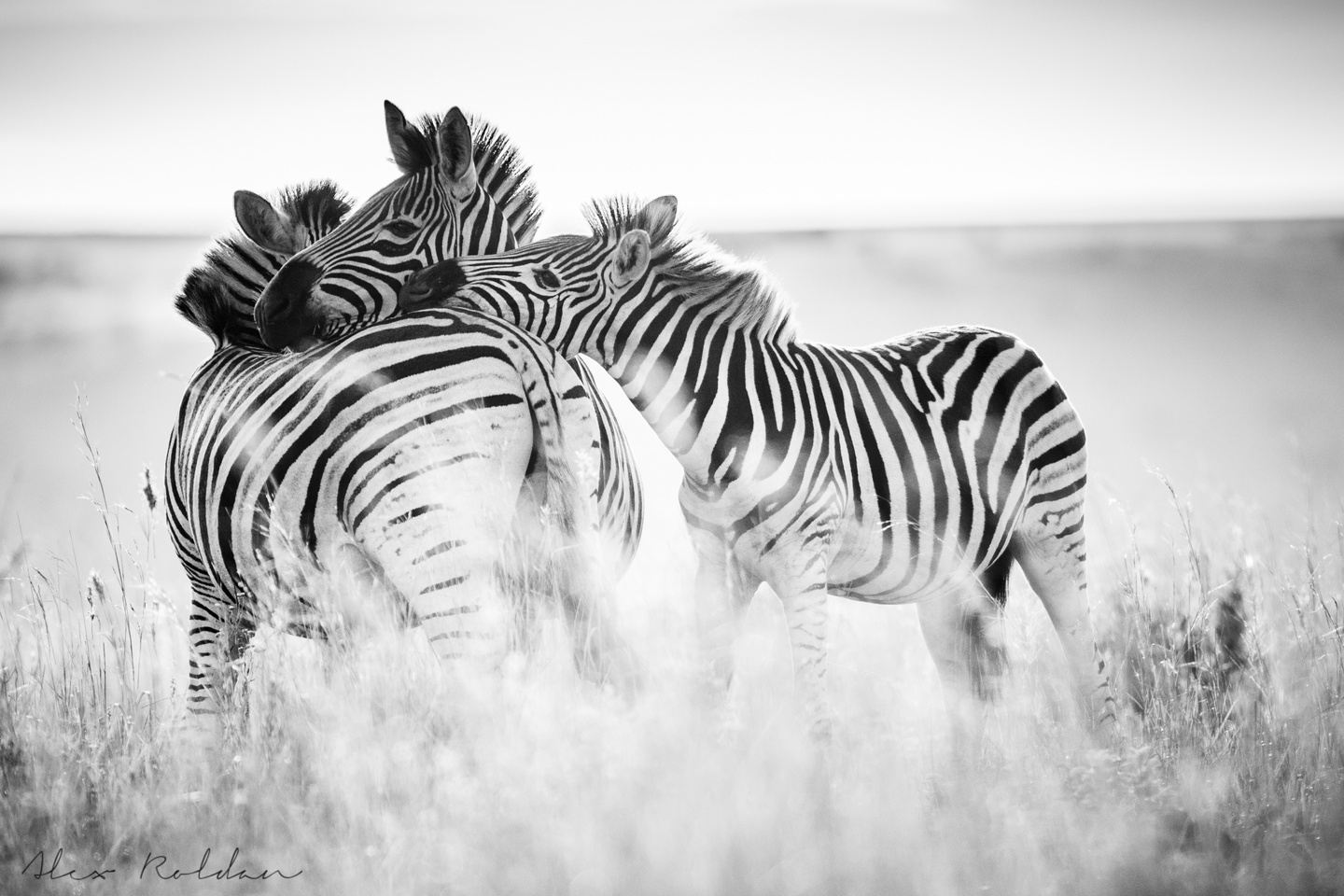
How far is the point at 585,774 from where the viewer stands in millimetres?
3764

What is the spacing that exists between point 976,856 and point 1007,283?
36.3m

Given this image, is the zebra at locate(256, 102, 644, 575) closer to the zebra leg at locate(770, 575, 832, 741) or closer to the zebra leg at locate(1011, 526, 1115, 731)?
the zebra leg at locate(770, 575, 832, 741)

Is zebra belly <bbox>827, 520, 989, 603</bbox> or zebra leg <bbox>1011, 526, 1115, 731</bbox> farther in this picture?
zebra leg <bbox>1011, 526, 1115, 731</bbox>

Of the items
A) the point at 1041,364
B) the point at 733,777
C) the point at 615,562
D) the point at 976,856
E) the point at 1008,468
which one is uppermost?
the point at 1041,364

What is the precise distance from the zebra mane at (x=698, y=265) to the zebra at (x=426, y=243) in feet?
2.31

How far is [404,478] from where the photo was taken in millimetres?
4367

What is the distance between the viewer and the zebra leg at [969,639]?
210 inches

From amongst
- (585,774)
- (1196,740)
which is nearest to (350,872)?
(585,774)

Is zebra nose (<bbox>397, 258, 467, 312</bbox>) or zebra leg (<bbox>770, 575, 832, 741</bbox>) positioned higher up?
zebra nose (<bbox>397, 258, 467, 312</bbox>)

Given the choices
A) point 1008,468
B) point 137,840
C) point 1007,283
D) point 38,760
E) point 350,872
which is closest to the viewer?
point 350,872

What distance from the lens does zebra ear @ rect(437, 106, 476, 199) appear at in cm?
513

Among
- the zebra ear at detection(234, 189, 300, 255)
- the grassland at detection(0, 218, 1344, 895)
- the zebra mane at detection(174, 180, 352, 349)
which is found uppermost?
the zebra ear at detection(234, 189, 300, 255)

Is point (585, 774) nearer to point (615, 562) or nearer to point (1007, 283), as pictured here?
point (615, 562)
